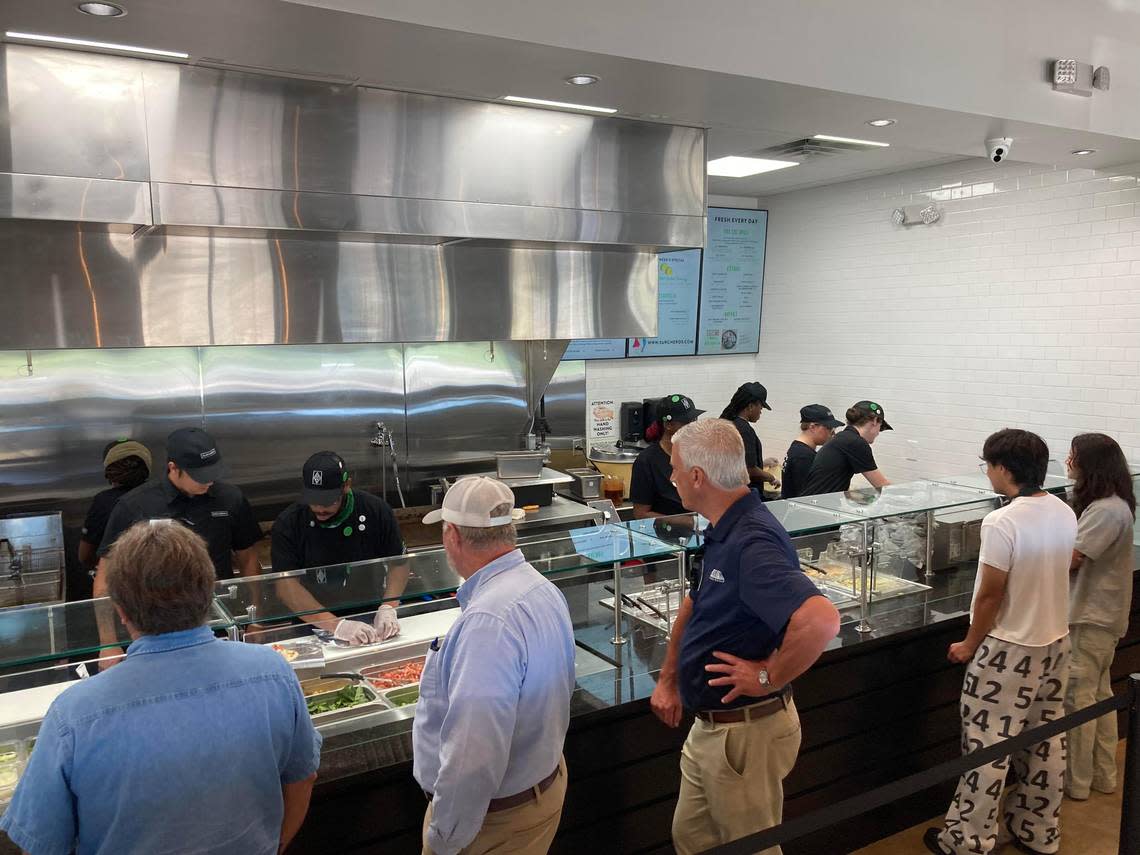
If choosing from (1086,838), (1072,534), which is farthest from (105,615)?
(1086,838)

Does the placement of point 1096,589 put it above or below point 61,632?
below

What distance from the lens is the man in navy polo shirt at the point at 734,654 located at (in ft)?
7.51

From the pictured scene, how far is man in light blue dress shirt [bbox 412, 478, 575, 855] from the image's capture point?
6.34 feet

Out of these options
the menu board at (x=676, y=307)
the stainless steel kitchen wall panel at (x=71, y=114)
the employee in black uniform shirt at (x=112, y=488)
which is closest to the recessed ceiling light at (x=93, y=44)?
the stainless steel kitchen wall panel at (x=71, y=114)

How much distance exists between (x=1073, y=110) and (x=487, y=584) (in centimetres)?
414

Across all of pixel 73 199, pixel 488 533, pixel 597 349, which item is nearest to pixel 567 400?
pixel 597 349

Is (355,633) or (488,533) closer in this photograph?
(488,533)

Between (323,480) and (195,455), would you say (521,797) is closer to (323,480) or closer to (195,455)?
(323,480)

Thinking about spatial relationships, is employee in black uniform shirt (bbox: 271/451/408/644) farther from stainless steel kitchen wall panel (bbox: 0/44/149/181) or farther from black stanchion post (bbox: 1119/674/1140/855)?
black stanchion post (bbox: 1119/674/1140/855)

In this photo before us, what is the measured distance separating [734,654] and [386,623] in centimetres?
118

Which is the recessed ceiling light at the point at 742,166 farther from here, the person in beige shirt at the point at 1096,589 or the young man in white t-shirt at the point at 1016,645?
the young man in white t-shirt at the point at 1016,645

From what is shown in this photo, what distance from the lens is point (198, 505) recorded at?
12.2 ft

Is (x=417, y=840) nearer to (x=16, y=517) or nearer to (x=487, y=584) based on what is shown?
(x=487, y=584)

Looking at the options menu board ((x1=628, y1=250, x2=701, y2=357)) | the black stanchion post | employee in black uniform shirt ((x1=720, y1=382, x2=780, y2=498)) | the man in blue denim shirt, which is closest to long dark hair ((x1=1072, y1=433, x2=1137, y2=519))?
the black stanchion post
